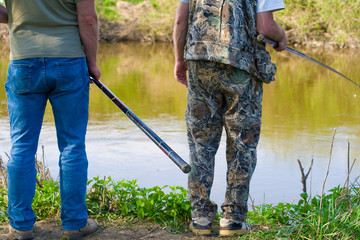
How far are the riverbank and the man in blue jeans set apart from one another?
11351 mm

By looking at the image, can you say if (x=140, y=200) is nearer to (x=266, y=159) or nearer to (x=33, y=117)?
(x=33, y=117)

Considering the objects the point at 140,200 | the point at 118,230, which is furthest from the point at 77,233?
the point at 140,200

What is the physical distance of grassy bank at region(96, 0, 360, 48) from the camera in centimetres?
1355

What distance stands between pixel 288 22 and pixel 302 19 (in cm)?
43

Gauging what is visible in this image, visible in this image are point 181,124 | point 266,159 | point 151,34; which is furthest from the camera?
point 151,34

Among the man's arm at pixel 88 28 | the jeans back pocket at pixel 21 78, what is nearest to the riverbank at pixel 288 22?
the man's arm at pixel 88 28

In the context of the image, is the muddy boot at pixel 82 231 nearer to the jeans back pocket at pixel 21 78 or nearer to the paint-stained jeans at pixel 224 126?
the paint-stained jeans at pixel 224 126

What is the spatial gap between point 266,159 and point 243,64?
7.24 ft

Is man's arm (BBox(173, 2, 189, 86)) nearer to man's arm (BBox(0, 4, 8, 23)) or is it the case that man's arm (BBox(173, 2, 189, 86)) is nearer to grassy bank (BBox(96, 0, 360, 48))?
man's arm (BBox(0, 4, 8, 23))

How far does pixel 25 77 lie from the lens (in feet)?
9.47

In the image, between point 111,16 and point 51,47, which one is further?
point 111,16

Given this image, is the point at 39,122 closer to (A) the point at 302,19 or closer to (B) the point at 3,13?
(B) the point at 3,13

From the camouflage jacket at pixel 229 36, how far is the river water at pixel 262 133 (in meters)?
0.88

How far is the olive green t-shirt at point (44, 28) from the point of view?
113 inches
